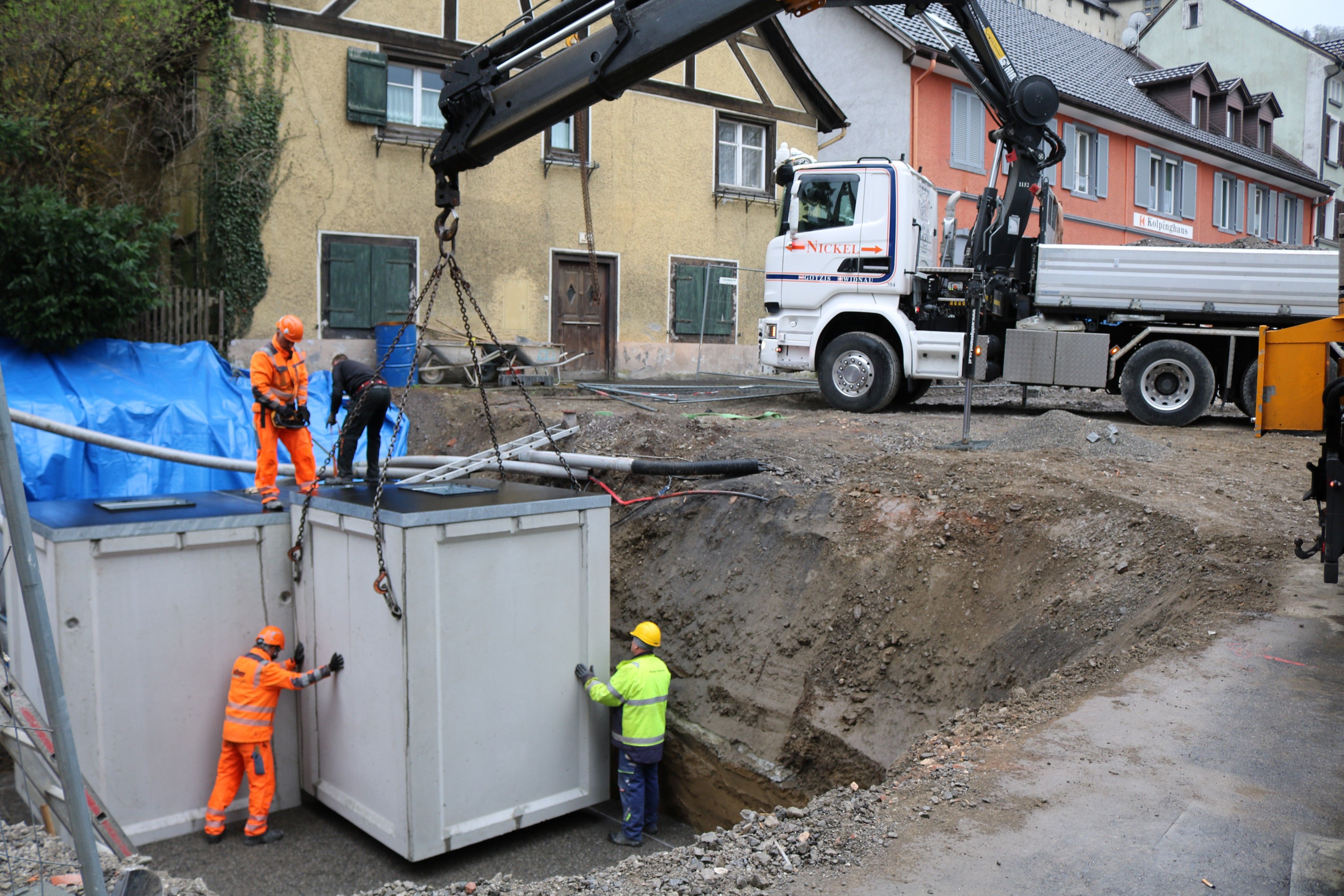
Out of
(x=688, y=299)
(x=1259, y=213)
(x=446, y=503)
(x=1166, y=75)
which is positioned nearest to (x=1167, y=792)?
(x=446, y=503)

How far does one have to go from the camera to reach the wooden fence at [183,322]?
1376cm

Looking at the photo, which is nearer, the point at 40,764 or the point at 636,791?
the point at 40,764

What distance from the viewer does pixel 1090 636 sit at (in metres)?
6.38

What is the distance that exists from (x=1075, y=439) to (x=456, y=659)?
6.47m

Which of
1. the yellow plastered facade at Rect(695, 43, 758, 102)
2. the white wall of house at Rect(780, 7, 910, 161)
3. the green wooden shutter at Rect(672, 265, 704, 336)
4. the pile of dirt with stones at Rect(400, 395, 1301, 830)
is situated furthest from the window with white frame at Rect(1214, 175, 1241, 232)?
the pile of dirt with stones at Rect(400, 395, 1301, 830)

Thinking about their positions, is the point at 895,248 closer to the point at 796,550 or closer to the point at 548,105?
the point at 796,550

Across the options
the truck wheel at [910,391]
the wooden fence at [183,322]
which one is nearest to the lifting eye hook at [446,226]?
the truck wheel at [910,391]

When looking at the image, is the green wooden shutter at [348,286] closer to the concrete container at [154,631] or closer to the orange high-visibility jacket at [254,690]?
the concrete container at [154,631]

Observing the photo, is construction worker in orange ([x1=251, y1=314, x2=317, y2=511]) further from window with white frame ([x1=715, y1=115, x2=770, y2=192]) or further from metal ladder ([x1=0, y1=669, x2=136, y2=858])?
window with white frame ([x1=715, y1=115, x2=770, y2=192])

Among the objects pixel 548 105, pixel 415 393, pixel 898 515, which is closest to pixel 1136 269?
pixel 898 515

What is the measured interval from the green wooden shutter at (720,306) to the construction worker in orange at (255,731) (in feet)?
39.8

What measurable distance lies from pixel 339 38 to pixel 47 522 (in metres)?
10.2

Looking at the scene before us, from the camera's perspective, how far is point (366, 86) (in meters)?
14.9

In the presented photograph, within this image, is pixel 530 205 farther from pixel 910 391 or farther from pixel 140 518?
pixel 140 518
